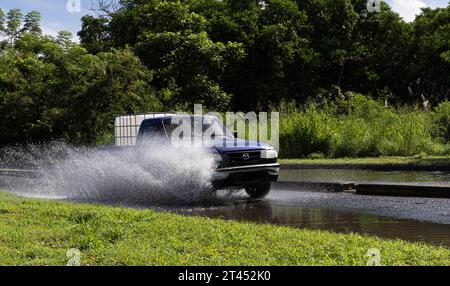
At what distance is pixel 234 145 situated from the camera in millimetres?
12711

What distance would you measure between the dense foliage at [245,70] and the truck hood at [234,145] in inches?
430

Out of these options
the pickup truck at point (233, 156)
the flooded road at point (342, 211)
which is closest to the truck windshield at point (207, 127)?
the pickup truck at point (233, 156)

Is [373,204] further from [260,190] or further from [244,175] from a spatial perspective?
[260,190]

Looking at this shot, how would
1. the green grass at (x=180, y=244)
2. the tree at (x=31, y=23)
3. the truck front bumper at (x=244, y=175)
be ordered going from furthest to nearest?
the tree at (x=31, y=23) → the truck front bumper at (x=244, y=175) → the green grass at (x=180, y=244)

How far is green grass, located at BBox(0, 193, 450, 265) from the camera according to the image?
20.5 feet

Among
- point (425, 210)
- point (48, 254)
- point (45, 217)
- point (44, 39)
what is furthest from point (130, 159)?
point (44, 39)

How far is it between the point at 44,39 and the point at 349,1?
2272 centimetres

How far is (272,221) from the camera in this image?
10070 mm

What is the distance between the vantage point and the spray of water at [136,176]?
12.5 metres

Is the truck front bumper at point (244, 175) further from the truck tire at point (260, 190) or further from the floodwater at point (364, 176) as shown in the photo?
the floodwater at point (364, 176)

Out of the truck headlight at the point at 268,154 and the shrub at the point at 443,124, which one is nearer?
the truck headlight at the point at 268,154

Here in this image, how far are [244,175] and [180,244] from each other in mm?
5627

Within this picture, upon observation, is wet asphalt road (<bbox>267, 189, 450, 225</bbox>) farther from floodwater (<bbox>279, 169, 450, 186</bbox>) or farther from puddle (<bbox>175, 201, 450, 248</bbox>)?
floodwater (<bbox>279, 169, 450, 186</bbox>)

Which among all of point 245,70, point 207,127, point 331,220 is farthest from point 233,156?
point 245,70
